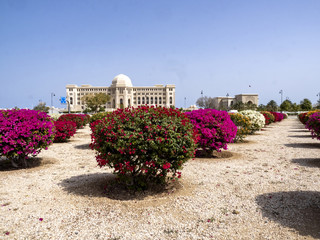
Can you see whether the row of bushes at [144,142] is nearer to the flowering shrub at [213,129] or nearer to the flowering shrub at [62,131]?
the flowering shrub at [213,129]

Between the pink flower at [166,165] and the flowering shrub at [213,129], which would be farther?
the flowering shrub at [213,129]

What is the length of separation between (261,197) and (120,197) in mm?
2784

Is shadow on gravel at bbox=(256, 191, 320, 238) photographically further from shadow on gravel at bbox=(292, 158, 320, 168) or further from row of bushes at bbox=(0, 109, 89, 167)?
row of bushes at bbox=(0, 109, 89, 167)

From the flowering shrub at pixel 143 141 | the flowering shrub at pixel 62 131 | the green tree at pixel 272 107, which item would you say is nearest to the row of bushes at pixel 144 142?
the flowering shrub at pixel 143 141

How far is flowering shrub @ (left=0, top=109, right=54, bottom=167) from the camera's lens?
694 centimetres

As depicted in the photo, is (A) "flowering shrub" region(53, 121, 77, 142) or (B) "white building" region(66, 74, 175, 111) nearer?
(A) "flowering shrub" region(53, 121, 77, 142)

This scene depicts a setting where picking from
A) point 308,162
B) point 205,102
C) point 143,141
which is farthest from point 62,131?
point 205,102

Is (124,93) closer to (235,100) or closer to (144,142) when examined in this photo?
(235,100)

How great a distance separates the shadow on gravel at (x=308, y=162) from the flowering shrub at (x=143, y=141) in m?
4.90

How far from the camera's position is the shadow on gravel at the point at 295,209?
13.0 feet

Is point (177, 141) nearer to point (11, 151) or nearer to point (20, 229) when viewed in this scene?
point (20, 229)

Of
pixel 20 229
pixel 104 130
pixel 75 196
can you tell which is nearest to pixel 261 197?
pixel 104 130

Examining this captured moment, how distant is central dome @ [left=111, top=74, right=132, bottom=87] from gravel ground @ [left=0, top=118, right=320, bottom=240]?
11286 centimetres

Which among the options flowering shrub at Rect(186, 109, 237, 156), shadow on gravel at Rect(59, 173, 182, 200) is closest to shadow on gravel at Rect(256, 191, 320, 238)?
shadow on gravel at Rect(59, 173, 182, 200)
